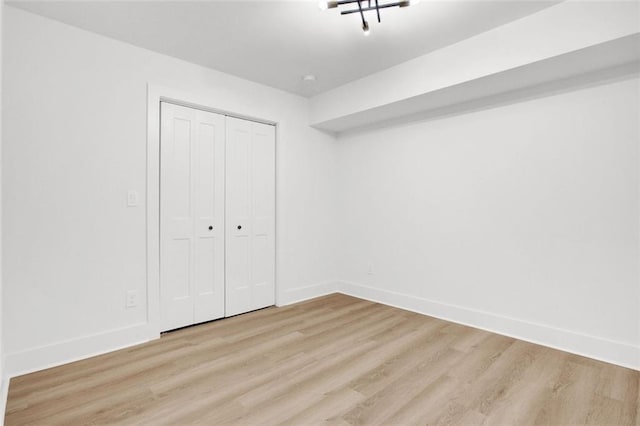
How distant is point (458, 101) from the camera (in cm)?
322

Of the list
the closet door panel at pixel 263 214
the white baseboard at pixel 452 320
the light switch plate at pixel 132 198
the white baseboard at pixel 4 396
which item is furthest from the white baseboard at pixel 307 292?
the white baseboard at pixel 4 396

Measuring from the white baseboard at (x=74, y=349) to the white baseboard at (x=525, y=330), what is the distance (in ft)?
8.32

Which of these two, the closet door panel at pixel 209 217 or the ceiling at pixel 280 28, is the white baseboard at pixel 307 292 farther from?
the ceiling at pixel 280 28

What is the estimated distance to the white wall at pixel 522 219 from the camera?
2453 mm

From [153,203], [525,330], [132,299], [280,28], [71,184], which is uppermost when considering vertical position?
[280,28]

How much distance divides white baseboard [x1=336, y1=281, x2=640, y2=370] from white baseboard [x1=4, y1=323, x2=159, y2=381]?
2.54 m

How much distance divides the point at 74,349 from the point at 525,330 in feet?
11.9

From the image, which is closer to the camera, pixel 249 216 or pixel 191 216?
pixel 191 216

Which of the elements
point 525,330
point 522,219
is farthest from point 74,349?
point 522,219

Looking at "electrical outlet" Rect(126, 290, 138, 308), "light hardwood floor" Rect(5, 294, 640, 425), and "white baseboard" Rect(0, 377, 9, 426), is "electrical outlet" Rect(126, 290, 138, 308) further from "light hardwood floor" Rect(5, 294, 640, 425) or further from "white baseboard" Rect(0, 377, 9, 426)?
"white baseboard" Rect(0, 377, 9, 426)

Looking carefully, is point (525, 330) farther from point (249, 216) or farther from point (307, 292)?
point (249, 216)

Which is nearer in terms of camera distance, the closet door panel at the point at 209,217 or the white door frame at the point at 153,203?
the white door frame at the point at 153,203

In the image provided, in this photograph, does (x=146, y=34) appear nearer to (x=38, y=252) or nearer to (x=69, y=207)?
(x=69, y=207)

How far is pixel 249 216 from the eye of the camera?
144 inches
